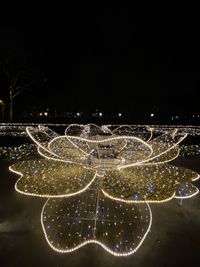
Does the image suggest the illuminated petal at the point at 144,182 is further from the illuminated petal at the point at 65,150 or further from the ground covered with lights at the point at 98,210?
the illuminated petal at the point at 65,150

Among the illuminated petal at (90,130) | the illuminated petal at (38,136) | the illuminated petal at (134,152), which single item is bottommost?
the illuminated petal at (90,130)

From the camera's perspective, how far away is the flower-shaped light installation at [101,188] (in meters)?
3.23

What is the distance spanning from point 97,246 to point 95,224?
1.61 feet

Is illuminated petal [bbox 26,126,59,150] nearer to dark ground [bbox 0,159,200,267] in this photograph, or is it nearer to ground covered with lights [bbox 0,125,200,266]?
ground covered with lights [bbox 0,125,200,266]

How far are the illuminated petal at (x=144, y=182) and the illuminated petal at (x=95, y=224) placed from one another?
1.27 feet

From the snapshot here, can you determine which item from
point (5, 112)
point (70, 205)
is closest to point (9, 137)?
point (70, 205)

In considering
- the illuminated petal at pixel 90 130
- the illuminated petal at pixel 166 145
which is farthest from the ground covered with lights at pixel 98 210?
the illuminated petal at pixel 90 130

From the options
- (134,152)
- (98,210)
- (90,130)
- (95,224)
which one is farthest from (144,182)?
(90,130)

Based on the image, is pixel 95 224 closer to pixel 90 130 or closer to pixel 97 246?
pixel 97 246

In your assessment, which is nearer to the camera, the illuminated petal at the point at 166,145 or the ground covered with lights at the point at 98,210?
the ground covered with lights at the point at 98,210

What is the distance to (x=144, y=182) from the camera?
4113 millimetres

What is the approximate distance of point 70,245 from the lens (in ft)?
10.1

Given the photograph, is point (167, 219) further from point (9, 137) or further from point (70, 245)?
point (9, 137)

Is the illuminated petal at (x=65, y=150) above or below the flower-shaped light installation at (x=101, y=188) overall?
above
